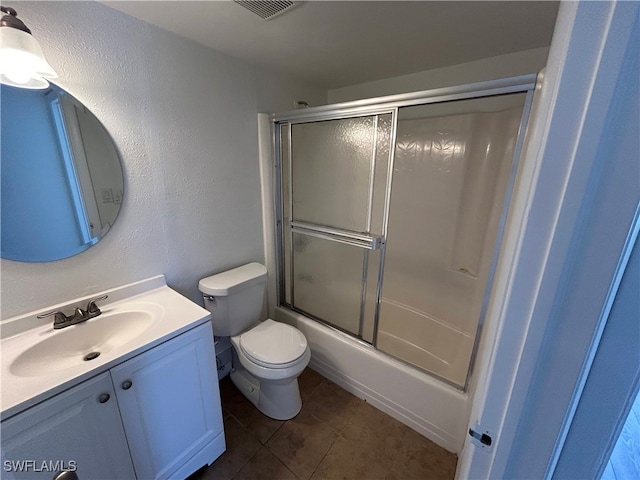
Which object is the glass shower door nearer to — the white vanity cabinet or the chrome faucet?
the white vanity cabinet

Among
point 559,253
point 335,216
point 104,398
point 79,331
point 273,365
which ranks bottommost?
point 273,365

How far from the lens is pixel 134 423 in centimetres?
103

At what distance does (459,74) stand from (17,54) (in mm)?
2138

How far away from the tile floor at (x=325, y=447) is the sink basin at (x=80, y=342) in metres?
0.79

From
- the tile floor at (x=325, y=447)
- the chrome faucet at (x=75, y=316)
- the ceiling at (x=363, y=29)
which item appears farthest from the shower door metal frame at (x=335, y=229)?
the chrome faucet at (x=75, y=316)

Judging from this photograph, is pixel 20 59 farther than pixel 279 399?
No

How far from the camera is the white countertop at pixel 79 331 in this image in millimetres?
817

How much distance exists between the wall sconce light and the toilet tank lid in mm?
1115

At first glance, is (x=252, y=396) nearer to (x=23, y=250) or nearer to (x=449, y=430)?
(x=449, y=430)

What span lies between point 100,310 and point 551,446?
1625mm

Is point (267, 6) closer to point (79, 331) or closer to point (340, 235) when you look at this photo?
point (340, 235)
